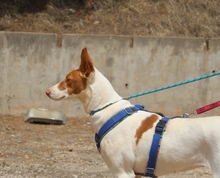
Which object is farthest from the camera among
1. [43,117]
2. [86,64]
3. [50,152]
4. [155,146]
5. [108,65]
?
[108,65]

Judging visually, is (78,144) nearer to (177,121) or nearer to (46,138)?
(46,138)

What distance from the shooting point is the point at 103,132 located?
A: 476 centimetres

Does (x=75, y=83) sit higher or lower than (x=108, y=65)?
higher

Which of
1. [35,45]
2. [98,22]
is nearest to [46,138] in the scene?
[35,45]

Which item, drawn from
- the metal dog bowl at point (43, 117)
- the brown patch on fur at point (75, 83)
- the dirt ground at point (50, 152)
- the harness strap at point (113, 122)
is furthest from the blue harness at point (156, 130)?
the metal dog bowl at point (43, 117)

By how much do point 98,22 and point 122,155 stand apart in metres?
10.8

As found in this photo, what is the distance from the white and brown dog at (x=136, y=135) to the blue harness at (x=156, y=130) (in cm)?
3

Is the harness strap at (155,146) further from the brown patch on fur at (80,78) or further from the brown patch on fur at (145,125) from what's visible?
the brown patch on fur at (80,78)

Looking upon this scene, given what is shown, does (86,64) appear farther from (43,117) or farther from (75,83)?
(43,117)

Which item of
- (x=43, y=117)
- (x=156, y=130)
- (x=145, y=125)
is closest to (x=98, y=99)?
(x=145, y=125)

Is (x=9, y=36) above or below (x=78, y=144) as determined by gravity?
above

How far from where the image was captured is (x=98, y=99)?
15.9ft

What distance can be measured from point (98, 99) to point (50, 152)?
3.94m

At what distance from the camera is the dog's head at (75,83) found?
Answer: 15.8 feet
